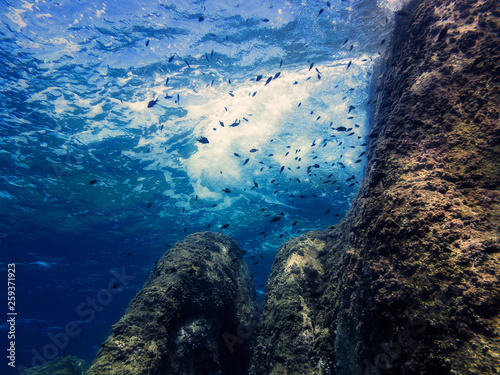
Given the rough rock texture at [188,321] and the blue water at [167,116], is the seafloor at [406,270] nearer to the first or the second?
the rough rock texture at [188,321]

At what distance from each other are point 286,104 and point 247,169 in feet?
19.2

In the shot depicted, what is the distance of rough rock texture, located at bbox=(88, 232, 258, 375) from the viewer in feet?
12.8

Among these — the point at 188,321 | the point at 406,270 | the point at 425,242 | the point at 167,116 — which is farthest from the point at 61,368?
the point at 425,242

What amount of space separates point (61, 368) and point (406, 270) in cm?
1527

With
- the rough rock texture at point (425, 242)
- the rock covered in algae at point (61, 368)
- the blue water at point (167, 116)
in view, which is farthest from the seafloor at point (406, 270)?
the rock covered in algae at point (61, 368)

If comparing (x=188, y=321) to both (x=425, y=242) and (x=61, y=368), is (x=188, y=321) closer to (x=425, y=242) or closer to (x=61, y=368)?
(x=425, y=242)

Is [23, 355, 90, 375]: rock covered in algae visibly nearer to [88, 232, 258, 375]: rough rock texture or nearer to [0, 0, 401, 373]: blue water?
[0, 0, 401, 373]: blue water

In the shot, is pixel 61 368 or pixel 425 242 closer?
pixel 425 242

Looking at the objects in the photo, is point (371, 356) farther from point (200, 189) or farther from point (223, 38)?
point (200, 189)

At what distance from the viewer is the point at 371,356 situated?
2.53 meters

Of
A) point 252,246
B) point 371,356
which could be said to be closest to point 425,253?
point 371,356

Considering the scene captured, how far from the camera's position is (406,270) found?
2479mm

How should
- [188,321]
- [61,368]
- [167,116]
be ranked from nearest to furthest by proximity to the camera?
[188,321], [61,368], [167,116]

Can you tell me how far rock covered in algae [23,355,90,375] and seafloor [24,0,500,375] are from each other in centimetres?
993
